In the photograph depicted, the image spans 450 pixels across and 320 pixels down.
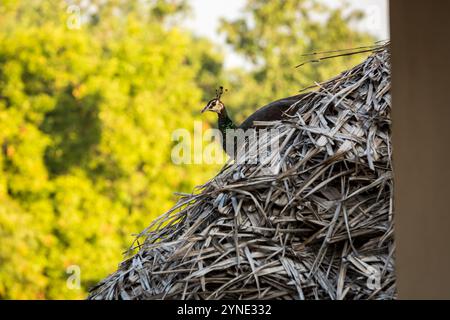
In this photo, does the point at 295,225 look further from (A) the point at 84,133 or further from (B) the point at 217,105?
(A) the point at 84,133

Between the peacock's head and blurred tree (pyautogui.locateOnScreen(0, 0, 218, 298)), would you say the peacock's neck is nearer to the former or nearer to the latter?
the peacock's head

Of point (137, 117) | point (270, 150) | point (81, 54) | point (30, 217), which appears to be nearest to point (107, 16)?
point (81, 54)

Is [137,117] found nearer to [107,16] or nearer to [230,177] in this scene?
[107,16]

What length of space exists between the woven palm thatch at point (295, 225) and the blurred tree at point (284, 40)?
8316mm

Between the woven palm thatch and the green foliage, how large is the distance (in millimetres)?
5493

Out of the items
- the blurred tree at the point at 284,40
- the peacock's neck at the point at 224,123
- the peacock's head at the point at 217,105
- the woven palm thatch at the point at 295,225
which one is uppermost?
the blurred tree at the point at 284,40

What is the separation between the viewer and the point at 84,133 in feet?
29.0

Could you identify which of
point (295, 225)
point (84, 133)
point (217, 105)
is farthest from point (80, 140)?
point (295, 225)

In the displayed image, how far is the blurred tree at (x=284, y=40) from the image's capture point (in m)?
10.8

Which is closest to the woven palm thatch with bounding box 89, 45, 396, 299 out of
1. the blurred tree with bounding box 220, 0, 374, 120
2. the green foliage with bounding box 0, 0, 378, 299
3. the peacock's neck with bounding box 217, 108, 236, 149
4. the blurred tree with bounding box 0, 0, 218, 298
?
the peacock's neck with bounding box 217, 108, 236, 149

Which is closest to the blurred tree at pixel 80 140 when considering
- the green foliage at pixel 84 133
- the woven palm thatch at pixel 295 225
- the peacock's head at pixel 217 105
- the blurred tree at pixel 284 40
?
the green foliage at pixel 84 133

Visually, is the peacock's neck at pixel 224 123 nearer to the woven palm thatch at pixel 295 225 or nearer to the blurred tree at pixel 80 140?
the woven palm thatch at pixel 295 225

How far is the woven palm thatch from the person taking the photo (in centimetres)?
182

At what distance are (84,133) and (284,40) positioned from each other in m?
4.46
